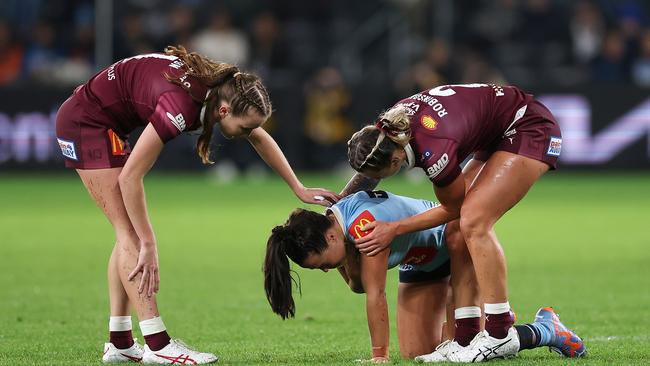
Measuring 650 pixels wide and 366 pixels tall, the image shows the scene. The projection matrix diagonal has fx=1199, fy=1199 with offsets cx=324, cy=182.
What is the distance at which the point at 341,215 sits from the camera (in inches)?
279

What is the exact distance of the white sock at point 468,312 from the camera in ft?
23.5

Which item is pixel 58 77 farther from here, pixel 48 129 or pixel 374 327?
pixel 374 327

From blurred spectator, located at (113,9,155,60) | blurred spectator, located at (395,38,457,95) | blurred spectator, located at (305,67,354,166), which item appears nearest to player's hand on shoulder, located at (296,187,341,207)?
blurred spectator, located at (395,38,457,95)

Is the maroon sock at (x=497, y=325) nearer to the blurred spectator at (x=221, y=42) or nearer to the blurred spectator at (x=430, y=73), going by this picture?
the blurred spectator at (x=430, y=73)

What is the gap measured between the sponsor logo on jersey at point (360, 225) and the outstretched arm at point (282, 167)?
0.57 m

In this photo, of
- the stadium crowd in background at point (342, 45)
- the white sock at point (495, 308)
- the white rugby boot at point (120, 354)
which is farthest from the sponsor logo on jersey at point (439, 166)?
the stadium crowd in background at point (342, 45)

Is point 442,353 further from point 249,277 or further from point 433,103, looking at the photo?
point 249,277

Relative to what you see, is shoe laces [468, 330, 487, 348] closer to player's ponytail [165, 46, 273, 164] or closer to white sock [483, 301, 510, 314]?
white sock [483, 301, 510, 314]

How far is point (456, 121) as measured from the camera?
6840mm

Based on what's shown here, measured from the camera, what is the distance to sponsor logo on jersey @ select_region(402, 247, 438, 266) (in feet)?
23.9

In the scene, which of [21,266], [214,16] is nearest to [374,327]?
[21,266]

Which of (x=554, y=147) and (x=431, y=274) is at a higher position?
(x=554, y=147)

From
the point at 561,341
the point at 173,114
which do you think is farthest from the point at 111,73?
the point at 561,341

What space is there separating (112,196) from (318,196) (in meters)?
1.32
